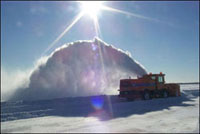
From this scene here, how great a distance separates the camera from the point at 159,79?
21500 mm

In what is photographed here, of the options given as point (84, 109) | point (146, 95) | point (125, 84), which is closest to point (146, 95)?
point (146, 95)

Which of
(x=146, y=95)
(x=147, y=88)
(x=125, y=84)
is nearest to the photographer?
(x=146, y=95)

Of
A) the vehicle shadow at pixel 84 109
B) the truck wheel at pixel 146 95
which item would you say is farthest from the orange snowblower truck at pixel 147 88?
the vehicle shadow at pixel 84 109

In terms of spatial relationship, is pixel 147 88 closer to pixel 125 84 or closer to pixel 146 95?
pixel 146 95

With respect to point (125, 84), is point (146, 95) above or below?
below

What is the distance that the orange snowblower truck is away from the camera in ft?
63.4

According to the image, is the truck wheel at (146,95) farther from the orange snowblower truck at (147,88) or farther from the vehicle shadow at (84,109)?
the vehicle shadow at (84,109)

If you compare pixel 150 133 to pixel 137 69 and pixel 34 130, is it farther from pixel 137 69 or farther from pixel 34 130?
pixel 137 69

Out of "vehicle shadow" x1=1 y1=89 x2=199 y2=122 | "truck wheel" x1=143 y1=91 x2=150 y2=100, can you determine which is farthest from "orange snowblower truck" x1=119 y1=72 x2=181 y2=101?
"vehicle shadow" x1=1 y1=89 x2=199 y2=122

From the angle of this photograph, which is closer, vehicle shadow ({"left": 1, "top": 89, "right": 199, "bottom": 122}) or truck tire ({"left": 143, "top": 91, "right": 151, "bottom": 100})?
vehicle shadow ({"left": 1, "top": 89, "right": 199, "bottom": 122})

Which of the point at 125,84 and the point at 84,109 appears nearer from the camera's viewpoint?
the point at 84,109

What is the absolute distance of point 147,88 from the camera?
2011 cm

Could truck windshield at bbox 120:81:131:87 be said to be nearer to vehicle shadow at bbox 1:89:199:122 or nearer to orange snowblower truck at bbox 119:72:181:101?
orange snowblower truck at bbox 119:72:181:101

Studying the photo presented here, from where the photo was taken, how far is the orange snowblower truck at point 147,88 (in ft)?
63.4
